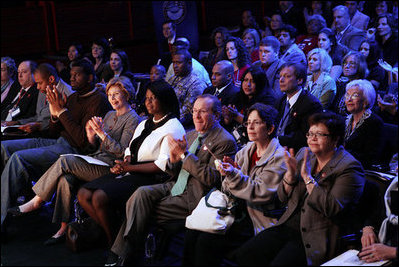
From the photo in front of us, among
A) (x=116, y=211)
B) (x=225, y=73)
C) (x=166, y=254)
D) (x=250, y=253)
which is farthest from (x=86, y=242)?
(x=225, y=73)

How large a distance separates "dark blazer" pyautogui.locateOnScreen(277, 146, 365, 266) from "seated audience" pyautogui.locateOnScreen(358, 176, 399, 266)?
154 millimetres

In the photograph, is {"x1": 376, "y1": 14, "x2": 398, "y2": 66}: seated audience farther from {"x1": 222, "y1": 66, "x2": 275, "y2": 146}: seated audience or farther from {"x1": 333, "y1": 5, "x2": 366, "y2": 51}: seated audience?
{"x1": 222, "y1": 66, "x2": 275, "y2": 146}: seated audience

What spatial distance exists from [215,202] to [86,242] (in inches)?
43.0

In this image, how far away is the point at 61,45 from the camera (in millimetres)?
9000

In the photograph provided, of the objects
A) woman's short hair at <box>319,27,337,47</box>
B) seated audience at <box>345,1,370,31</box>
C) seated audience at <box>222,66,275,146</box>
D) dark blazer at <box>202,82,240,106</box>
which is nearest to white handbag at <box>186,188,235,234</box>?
seated audience at <box>222,66,275,146</box>

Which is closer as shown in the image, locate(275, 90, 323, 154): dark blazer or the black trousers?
the black trousers

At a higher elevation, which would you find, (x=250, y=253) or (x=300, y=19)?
(x=300, y=19)

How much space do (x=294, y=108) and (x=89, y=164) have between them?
1509 mm

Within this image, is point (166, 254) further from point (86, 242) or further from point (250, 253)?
point (250, 253)

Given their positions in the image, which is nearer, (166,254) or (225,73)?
(166,254)

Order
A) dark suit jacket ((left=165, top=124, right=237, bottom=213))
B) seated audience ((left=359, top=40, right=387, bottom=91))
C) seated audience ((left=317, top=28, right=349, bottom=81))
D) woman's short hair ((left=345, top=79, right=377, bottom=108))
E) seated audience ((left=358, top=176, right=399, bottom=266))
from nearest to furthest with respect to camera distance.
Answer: seated audience ((left=358, top=176, right=399, bottom=266)) < dark suit jacket ((left=165, top=124, right=237, bottom=213)) < woman's short hair ((left=345, top=79, right=377, bottom=108)) < seated audience ((left=359, top=40, right=387, bottom=91)) < seated audience ((left=317, top=28, right=349, bottom=81))

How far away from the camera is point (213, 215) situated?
307cm

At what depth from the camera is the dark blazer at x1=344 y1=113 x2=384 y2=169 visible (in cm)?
351

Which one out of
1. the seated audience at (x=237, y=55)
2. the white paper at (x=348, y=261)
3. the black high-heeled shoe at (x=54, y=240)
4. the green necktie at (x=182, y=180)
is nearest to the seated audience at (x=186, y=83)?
the seated audience at (x=237, y=55)
